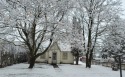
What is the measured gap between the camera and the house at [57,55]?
34037mm

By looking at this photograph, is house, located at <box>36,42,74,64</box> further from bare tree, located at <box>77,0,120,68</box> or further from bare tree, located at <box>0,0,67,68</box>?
bare tree, located at <box>0,0,67,68</box>

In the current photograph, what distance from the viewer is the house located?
3404cm

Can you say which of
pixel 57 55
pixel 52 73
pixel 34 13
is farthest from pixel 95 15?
pixel 57 55

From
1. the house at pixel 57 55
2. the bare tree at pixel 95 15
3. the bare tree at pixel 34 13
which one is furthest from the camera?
the house at pixel 57 55

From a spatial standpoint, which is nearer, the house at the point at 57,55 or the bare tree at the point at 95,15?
the bare tree at the point at 95,15

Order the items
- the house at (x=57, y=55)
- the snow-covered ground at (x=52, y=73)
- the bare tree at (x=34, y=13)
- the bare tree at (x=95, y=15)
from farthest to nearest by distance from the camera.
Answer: the house at (x=57, y=55) < the bare tree at (x=95, y=15) < the bare tree at (x=34, y=13) < the snow-covered ground at (x=52, y=73)

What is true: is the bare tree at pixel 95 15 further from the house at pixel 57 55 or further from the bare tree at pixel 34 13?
the house at pixel 57 55

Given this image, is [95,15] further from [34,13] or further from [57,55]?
[57,55]

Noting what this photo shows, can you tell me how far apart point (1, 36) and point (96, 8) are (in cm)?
1126

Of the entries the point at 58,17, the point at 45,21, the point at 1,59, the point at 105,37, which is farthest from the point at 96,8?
the point at 1,59

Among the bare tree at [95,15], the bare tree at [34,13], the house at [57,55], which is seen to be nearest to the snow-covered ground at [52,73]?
the bare tree at [34,13]

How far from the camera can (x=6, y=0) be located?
16141 mm

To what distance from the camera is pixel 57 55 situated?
3419cm

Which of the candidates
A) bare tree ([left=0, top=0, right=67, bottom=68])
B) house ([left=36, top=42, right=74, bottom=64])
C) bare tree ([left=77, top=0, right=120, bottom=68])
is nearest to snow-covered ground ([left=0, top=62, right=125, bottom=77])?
bare tree ([left=0, top=0, right=67, bottom=68])
